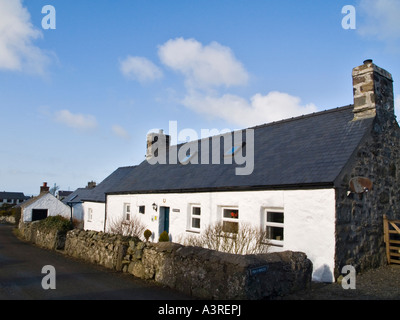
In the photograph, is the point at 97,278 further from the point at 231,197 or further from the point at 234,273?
the point at 231,197

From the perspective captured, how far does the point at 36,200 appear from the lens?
31.7m

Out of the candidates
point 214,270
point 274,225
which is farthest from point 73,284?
point 274,225

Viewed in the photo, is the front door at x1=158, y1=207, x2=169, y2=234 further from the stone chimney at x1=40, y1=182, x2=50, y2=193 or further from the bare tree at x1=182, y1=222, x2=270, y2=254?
the stone chimney at x1=40, y1=182, x2=50, y2=193

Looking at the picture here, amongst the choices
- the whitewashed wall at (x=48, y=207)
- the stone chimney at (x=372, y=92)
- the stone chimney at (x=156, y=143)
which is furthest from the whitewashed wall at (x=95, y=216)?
the stone chimney at (x=372, y=92)

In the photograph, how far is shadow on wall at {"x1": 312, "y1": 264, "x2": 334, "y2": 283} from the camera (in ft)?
28.0

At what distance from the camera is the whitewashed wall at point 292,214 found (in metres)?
8.77

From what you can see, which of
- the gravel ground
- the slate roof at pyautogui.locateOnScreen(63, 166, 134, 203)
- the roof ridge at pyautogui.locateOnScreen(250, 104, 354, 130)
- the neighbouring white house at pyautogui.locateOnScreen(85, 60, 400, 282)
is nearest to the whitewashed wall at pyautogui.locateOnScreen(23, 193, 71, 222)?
the slate roof at pyautogui.locateOnScreen(63, 166, 134, 203)

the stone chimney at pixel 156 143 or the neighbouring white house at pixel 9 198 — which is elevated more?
the stone chimney at pixel 156 143

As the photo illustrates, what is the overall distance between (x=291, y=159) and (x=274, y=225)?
2.40m

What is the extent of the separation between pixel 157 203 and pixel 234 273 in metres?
9.52

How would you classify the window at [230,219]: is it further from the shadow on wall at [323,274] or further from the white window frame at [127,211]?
the white window frame at [127,211]

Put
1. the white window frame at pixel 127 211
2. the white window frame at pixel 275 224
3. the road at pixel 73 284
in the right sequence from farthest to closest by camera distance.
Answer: the white window frame at pixel 127 211 → the white window frame at pixel 275 224 → the road at pixel 73 284

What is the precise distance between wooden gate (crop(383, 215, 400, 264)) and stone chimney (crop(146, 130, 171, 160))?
14770 mm

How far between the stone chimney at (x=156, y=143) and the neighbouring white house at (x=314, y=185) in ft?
23.7
